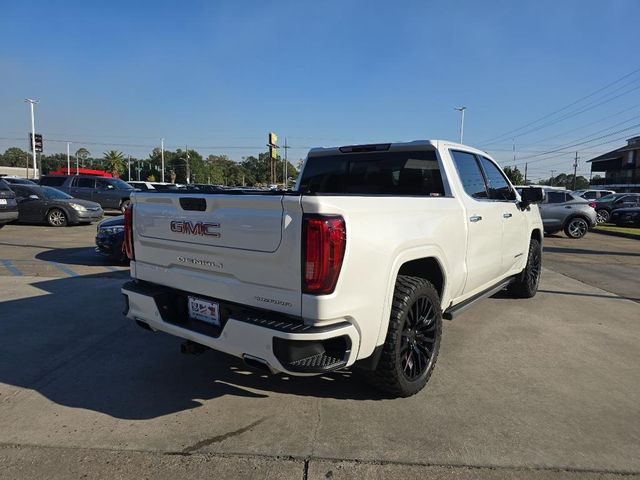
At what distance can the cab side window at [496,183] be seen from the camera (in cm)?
502

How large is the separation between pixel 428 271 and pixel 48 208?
14436 millimetres

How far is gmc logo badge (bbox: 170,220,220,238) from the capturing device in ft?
9.73

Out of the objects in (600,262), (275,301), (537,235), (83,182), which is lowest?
(600,262)

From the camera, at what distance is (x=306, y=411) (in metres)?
3.19

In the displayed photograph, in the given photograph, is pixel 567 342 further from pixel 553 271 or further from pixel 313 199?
pixel 553 271

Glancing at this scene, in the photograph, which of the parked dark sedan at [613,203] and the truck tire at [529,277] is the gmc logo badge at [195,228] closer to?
the truck tire at [529,277]

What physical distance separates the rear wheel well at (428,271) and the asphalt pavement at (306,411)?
30.8 inches

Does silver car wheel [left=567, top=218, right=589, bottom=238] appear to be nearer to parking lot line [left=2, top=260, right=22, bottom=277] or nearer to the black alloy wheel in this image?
the black alloy wheel

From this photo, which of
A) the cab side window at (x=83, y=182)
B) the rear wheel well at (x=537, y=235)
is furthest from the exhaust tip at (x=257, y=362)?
the cab side window at (x=83, y=182)

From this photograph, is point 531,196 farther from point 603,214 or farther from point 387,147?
point 603,214

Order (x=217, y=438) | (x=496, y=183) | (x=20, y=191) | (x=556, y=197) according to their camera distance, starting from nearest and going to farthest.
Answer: (x=217, y=438)
(x=496, y=183)
(x=20, y=191)
(x=556, y=197)

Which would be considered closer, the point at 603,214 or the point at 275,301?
the point at 275,301

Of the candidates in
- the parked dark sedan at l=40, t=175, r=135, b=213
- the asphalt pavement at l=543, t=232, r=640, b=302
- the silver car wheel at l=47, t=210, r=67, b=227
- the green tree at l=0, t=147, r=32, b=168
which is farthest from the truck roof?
the green tree at l=0, t=147, r=32, b=168

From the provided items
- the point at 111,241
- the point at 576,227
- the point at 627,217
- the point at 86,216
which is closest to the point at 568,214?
the point at 576,227
